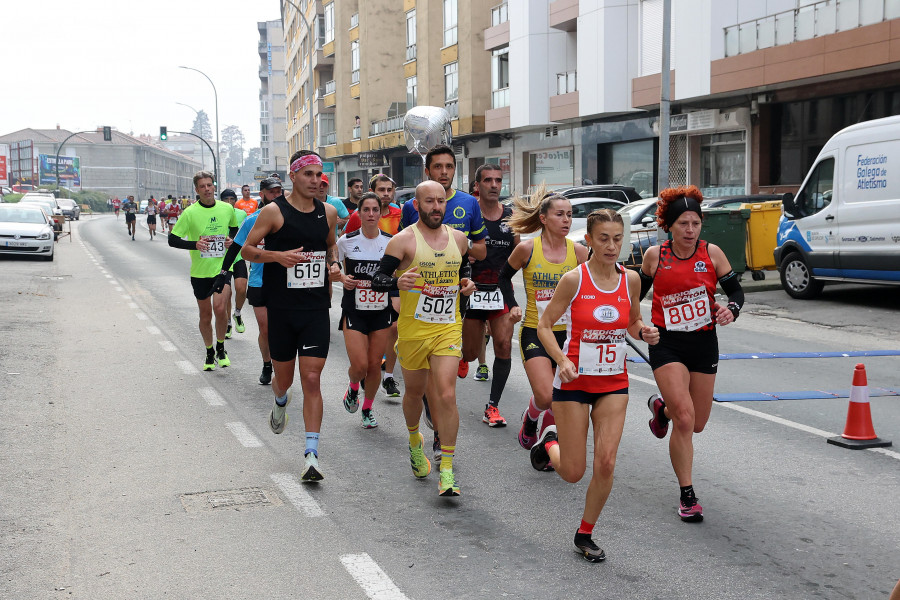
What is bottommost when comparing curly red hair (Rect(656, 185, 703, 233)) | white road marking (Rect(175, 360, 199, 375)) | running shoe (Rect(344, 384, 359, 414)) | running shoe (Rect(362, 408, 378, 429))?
running shoe (Rect(362, 408, 378, 429))

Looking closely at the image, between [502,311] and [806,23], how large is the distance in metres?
18.2

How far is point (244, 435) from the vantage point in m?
7.31

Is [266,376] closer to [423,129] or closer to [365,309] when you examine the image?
[365,309]

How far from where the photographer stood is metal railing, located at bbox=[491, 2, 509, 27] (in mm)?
36438

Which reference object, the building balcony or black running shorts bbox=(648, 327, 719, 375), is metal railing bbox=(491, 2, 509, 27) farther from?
black running shorts bbox=(648, 327, 719, 375)

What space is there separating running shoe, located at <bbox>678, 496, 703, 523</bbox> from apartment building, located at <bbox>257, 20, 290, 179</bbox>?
115717 mm

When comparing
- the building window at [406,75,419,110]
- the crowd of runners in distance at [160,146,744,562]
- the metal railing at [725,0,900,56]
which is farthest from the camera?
the building window at [406,75,419,110]

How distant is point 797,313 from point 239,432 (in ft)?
33.7

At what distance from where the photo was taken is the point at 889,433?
7234mm

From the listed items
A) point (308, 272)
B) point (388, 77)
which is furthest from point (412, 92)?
point (308, 272)

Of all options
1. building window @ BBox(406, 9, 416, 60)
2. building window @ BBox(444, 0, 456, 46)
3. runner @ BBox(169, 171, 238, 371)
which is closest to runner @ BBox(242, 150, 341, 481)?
runner @ BBox(169, 171, 238, 371)

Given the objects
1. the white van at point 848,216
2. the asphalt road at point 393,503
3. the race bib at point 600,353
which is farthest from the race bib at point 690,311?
the white van at point 848,216

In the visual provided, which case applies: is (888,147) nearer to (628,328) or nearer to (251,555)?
(628,328)

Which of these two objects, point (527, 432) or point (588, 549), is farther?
point (527, 432)
